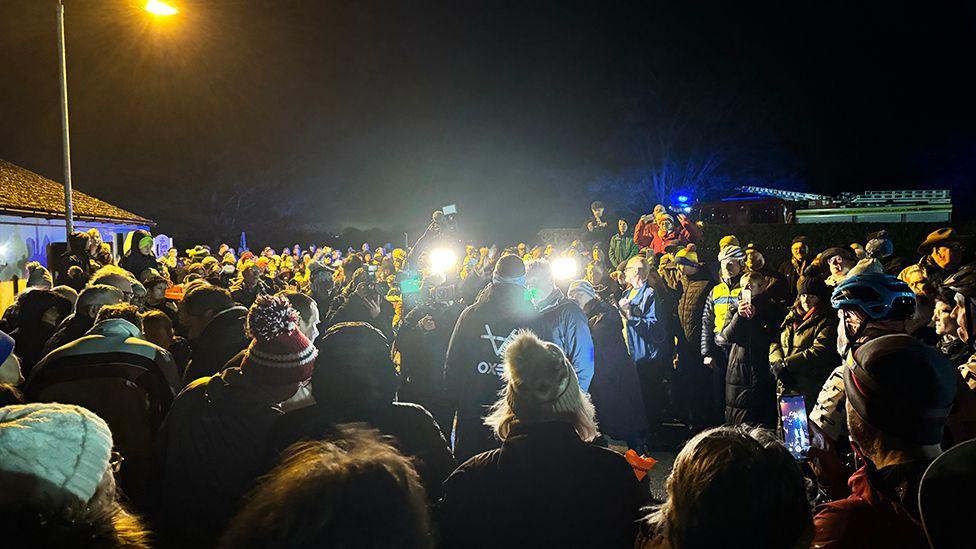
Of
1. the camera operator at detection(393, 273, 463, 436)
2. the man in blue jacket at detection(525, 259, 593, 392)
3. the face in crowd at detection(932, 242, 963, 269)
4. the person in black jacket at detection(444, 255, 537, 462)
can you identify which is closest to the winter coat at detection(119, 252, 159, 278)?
the camera operator at detection(393, 273, 463, 436)

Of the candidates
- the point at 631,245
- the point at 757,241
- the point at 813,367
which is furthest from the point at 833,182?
the point at 813,367

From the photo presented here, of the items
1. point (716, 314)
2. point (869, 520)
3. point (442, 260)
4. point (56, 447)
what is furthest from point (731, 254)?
point (56, 447)

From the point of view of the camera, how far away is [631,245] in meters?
13.5

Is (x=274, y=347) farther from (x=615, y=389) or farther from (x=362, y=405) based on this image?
(x=615, y=389)

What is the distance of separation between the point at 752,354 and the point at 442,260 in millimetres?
5154

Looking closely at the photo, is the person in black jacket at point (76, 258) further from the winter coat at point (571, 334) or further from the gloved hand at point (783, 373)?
the gloved hand at point (783, 373)

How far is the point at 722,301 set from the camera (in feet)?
23.7

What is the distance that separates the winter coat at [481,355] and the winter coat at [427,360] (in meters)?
1.48

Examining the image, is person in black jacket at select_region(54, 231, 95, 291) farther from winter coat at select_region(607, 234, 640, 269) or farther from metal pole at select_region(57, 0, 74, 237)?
winter coat at select_region(607, 234, 640, 269)

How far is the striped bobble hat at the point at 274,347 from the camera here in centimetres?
312

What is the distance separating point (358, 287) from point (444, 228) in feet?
12.5

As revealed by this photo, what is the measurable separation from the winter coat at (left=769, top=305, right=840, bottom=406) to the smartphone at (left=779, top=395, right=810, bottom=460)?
2.28m

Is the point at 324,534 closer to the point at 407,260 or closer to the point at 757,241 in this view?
the point at 407,260

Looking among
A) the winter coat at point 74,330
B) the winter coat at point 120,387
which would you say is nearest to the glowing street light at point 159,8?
the winter coat at point 74,330
